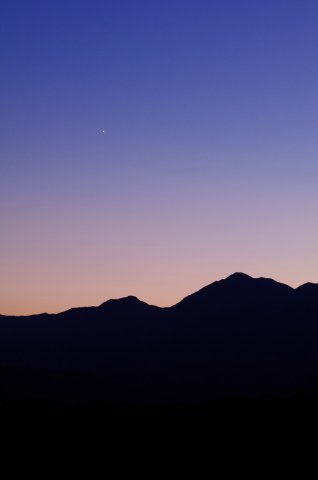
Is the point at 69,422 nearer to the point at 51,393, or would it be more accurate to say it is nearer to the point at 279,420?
the point at 279,420

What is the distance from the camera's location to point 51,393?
390 feet

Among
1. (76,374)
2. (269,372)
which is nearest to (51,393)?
(76,374)

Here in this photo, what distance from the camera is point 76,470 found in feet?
114

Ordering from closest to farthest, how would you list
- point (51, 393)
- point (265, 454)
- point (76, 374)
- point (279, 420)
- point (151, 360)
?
point (265, 454), point (279, 420), point (51, 393), point (76, 374), point (151, 360)

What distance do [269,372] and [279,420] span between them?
397 feet

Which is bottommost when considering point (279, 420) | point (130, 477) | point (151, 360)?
point (130, 477)

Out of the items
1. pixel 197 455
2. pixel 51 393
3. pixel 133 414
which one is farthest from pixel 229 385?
pixel 197 455

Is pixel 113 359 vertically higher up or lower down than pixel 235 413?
higher up

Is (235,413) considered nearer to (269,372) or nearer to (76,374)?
(76,374)

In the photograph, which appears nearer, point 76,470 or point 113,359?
point 76,470

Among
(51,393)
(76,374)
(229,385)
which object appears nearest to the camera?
(51,393)

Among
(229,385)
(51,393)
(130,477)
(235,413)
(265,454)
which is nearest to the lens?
(130,477)

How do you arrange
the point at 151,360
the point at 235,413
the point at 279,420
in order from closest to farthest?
the point at 279,420 → the point at 235,413 → the point at 151,360

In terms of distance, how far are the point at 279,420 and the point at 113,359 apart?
510 feet
